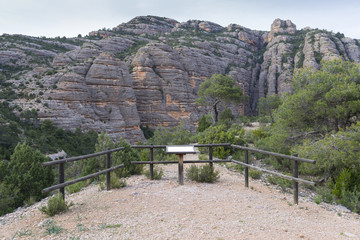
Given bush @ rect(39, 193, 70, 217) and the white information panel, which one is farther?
the white information panel

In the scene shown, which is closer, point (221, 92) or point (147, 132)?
point (221, 92)

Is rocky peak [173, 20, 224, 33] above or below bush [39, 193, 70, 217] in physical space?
above

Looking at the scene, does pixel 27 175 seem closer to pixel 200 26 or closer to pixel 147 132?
pixel 147 132

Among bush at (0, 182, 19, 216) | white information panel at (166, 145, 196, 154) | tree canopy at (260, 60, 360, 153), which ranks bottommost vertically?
bush at (0, 182, 19, 216)

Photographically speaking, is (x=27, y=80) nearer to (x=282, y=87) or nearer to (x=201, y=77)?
(x=201, y=77)

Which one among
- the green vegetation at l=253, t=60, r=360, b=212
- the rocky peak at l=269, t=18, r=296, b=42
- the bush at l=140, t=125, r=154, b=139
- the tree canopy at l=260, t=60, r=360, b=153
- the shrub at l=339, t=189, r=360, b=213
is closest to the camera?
the shrub at l=339, t=189, r=360, b=213

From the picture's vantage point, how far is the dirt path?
3.64 m

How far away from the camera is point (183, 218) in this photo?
4.27 metres

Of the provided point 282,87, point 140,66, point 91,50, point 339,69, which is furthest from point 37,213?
point 282,87

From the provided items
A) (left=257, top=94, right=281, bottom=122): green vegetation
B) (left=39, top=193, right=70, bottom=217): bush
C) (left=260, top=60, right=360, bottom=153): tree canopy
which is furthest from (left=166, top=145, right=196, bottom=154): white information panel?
(left=257, top=94, right=281, bottom=122): green vegetation

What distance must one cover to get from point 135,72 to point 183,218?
149ft

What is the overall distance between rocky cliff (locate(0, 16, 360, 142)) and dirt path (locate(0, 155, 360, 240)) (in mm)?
30736

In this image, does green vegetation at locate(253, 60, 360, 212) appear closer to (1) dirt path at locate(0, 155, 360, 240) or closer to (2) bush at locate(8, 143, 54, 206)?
(1) dirt path at locate(0, 155, 360, 240)

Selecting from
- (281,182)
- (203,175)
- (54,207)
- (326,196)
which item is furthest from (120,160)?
(326,196)
